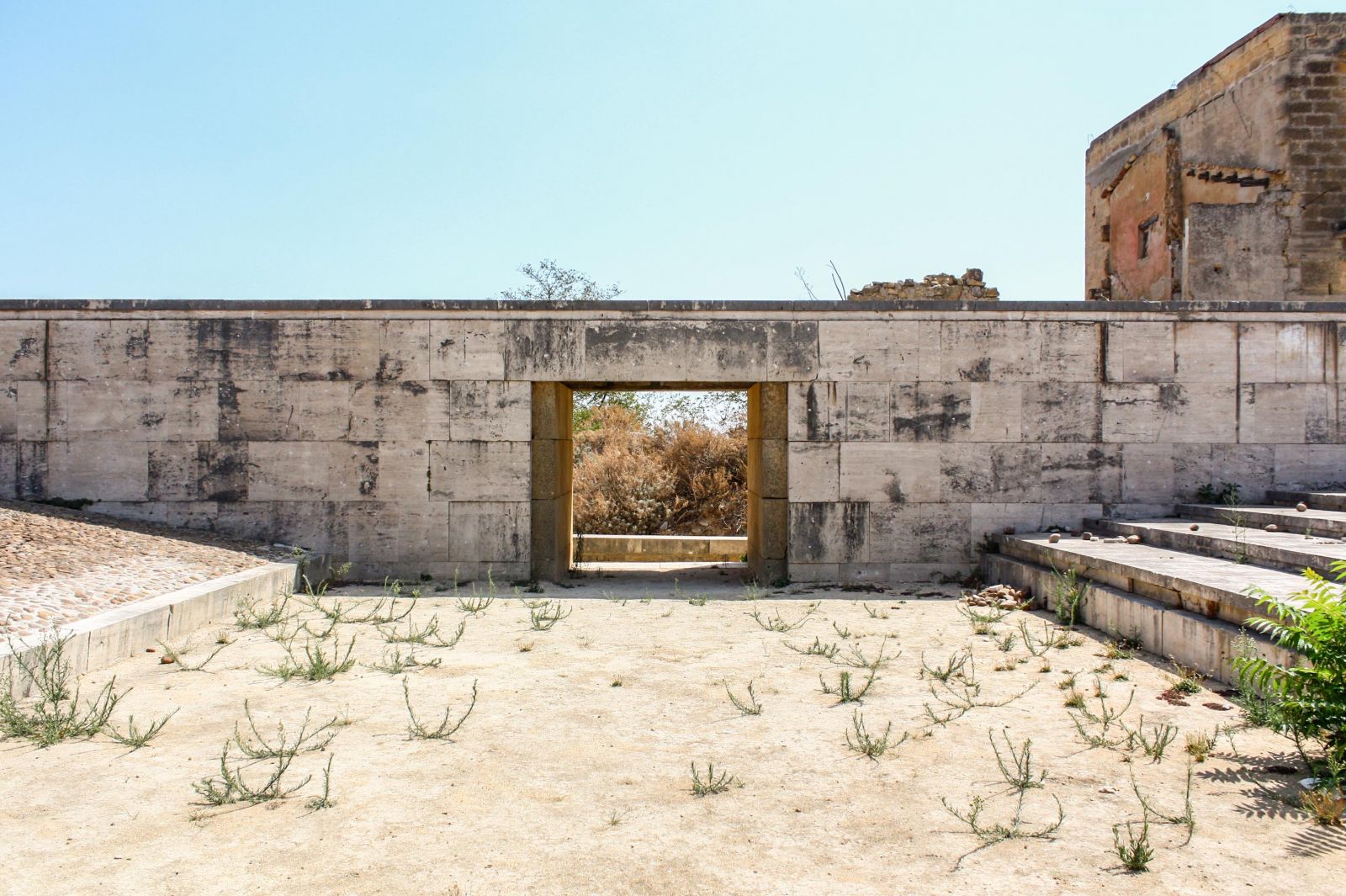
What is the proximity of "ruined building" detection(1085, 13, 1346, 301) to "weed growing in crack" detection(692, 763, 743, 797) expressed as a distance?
1541 centimetres

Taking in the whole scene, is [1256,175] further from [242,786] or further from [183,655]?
[242,786]

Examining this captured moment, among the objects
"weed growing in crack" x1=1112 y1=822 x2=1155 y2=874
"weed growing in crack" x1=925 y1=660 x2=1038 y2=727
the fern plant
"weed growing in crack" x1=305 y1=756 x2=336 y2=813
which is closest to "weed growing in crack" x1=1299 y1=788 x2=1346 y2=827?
the fern plant

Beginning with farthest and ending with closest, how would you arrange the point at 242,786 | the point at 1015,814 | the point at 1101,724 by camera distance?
the point at 1101,724 → the point at 242,786 → the point at 1015,814

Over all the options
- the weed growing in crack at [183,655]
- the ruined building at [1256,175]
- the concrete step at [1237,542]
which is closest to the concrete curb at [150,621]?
the weed growing in crack at [183,655]

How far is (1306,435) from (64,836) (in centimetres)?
1085

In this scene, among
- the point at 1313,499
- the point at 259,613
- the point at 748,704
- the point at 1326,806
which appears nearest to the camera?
the point at 1326,806

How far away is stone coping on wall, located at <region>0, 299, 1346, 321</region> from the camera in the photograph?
9148mm

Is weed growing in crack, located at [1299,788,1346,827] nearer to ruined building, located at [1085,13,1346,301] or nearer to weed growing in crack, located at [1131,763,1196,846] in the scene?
weed growing in crack, located at [1131,763,1196,846]

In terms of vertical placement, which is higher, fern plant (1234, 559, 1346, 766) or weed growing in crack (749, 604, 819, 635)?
fern plant (1234, 559, 1346, 766)

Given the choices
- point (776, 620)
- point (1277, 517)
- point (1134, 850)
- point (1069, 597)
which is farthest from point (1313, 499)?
point (1134, 850)

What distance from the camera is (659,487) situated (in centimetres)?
1467

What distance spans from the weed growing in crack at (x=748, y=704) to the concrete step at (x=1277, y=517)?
5.32 meters

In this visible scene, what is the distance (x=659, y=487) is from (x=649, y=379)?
559cm

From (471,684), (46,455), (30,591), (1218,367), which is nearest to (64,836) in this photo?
(471,684)
